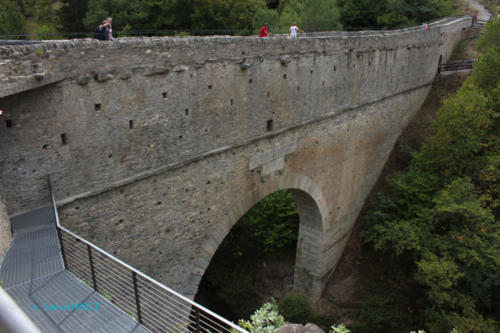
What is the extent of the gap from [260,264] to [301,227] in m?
3.24

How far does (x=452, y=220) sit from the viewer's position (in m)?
12.5

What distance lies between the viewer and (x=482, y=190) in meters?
13.7

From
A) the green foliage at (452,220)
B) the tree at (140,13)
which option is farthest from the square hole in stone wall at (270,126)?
the tree at (140,13)

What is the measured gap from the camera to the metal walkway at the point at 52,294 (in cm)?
416

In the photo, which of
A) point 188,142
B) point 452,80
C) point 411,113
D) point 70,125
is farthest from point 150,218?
point 452,80

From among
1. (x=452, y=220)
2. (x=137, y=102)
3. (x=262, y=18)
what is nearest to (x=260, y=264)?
(x=452, y=220)

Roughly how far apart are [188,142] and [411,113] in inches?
522

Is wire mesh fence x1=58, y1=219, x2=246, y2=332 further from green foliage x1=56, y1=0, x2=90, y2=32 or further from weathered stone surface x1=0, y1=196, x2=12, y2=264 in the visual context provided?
green foliage x1=56, y1=0, x2=90, y2=32

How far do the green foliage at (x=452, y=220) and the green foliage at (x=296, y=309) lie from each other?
1.88 m

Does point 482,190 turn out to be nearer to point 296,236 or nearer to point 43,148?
point 296,236

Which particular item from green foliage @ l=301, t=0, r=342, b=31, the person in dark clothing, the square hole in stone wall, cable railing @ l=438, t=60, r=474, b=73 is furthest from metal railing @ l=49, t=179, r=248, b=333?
green foliage @ l=301, t=0, r=342, b=31

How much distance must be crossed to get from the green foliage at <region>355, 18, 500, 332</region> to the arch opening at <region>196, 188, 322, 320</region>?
3008 mm

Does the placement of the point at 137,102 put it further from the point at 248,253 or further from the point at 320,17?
the point at 320,17

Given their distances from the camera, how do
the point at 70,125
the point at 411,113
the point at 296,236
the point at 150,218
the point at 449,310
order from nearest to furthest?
the point at 70,125 → the point at 150,218 → the point at 449,310 → the point at 296,236 → the point at 411,113
